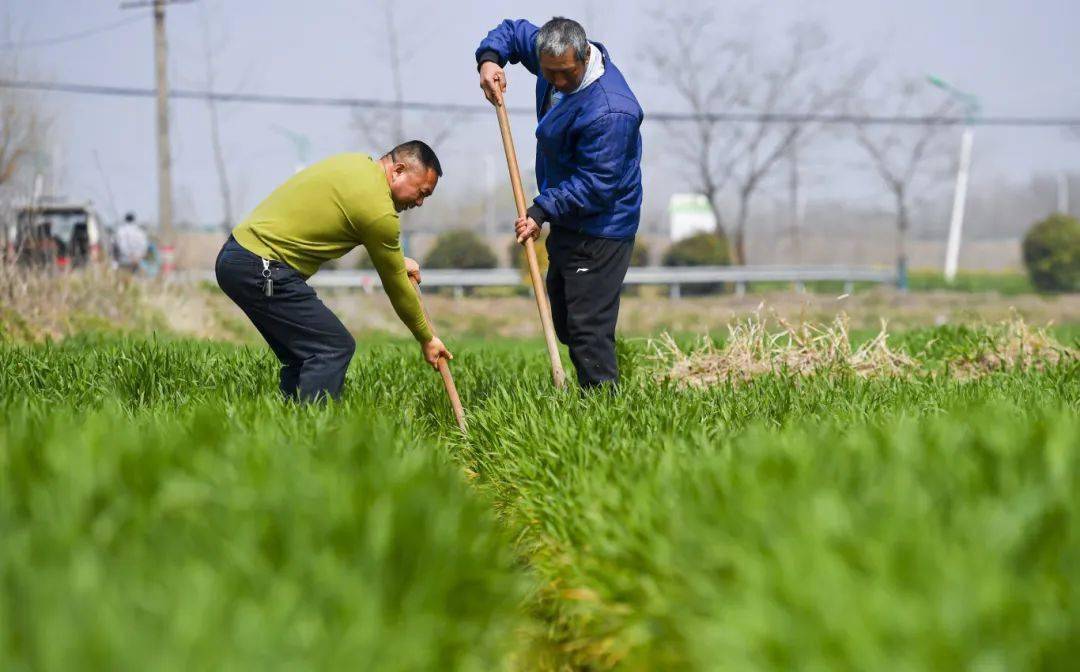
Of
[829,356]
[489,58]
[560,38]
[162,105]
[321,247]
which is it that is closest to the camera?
[321,247]

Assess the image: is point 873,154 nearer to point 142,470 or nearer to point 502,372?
point 502,372

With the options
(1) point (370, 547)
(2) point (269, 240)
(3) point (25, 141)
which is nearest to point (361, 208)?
(2) point (269, 240)

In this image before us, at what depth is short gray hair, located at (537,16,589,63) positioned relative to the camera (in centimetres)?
563

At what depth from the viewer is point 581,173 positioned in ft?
19.3

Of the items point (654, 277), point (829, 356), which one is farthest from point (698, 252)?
point (829, 356)

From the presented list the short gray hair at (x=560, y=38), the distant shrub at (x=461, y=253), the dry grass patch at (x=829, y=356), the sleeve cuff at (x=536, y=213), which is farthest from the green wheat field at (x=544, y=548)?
the distant shrub at (x=461, y=253)

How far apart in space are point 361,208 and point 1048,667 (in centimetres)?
383

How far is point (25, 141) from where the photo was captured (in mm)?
15977

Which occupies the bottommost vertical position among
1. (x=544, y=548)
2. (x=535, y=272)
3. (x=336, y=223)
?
Answer: (x=544, y=548)

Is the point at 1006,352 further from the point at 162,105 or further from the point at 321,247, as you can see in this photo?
the point at 162,105

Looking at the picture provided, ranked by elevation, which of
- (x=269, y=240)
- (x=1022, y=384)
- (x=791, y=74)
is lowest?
(x=1022, y=384)

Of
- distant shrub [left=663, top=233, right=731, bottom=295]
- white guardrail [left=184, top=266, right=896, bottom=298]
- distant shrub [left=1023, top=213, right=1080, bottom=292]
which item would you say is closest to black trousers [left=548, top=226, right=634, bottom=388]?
white guardrail [left=184, top=266, right=896, bottom=298]

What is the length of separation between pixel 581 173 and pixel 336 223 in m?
1.33

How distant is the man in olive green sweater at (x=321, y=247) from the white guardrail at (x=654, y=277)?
824 inches
